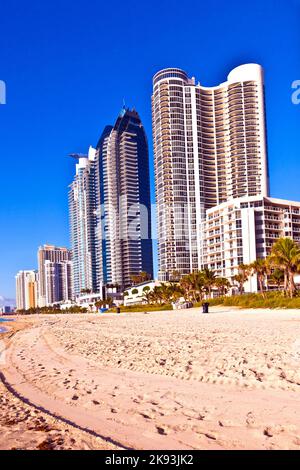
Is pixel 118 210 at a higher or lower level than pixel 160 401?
higher

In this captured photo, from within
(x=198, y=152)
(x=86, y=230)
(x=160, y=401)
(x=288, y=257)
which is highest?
(x=198, y=152)

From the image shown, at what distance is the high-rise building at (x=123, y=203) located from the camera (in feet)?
549

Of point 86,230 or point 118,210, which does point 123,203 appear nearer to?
point 118,210

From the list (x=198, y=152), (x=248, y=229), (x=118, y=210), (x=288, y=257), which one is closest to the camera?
(x=288, y=257)

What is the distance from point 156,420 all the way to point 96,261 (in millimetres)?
177879

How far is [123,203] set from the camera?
172500 millimetres

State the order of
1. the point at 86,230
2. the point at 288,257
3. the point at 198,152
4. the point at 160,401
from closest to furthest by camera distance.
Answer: the point at 160,401 → the point at 288,257 → the point at 198,152 → the point at 86,230

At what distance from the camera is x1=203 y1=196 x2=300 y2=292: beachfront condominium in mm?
92062

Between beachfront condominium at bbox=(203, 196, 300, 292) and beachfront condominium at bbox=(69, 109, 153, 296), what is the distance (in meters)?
68.8

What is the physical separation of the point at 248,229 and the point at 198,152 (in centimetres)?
4358

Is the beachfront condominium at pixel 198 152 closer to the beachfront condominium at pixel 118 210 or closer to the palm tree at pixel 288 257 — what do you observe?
the beachfront condominium at pixel 118 210

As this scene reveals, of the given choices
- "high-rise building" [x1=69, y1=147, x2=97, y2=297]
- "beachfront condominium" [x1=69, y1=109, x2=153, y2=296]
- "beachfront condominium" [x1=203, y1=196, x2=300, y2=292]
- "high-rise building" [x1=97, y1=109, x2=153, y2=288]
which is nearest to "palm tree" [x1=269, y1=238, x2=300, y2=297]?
"beachfront condominium" [x1=203, y1=196, x2=300, y2=292]

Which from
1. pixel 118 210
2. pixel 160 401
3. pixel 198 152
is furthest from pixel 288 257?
pixel 118 210
